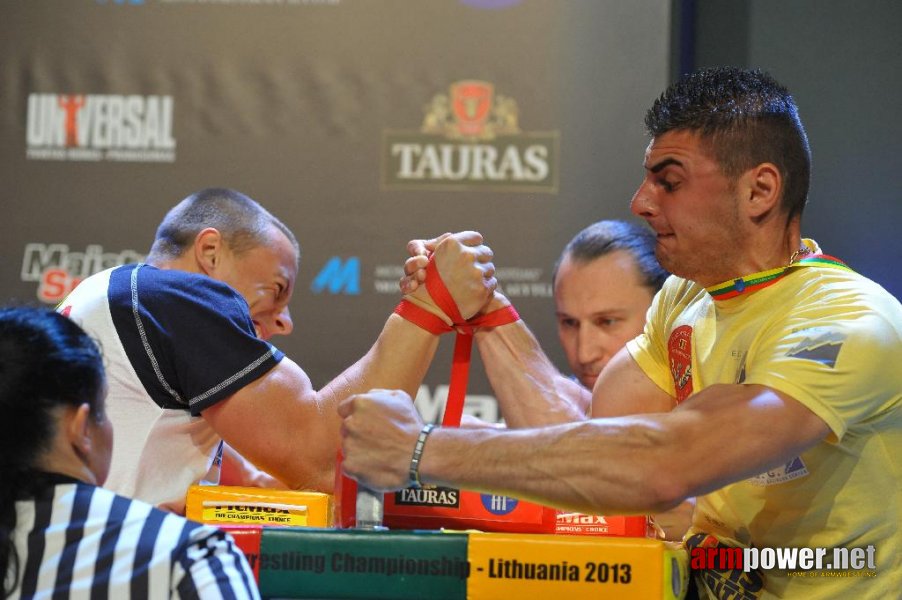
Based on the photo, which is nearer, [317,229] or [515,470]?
[515,470]

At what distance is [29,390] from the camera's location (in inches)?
56.6

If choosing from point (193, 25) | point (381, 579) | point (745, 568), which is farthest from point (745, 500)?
point (193, 25)

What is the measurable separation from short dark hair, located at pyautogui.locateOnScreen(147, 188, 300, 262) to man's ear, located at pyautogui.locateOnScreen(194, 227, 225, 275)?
0.02 m

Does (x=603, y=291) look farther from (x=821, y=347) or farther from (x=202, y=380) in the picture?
(x=821, y=347)

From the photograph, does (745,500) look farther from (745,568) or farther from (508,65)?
(508,65)

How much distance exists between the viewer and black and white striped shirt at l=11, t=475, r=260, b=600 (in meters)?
1.36

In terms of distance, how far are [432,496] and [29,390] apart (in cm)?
65

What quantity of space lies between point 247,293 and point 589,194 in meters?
1.14

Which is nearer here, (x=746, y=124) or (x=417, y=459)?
(x=417, y=459)

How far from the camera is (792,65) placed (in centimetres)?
337

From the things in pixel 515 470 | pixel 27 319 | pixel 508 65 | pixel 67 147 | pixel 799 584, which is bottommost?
pixel 799 584

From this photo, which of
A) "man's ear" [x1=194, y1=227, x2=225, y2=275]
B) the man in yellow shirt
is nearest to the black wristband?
the man in yellow shirt
